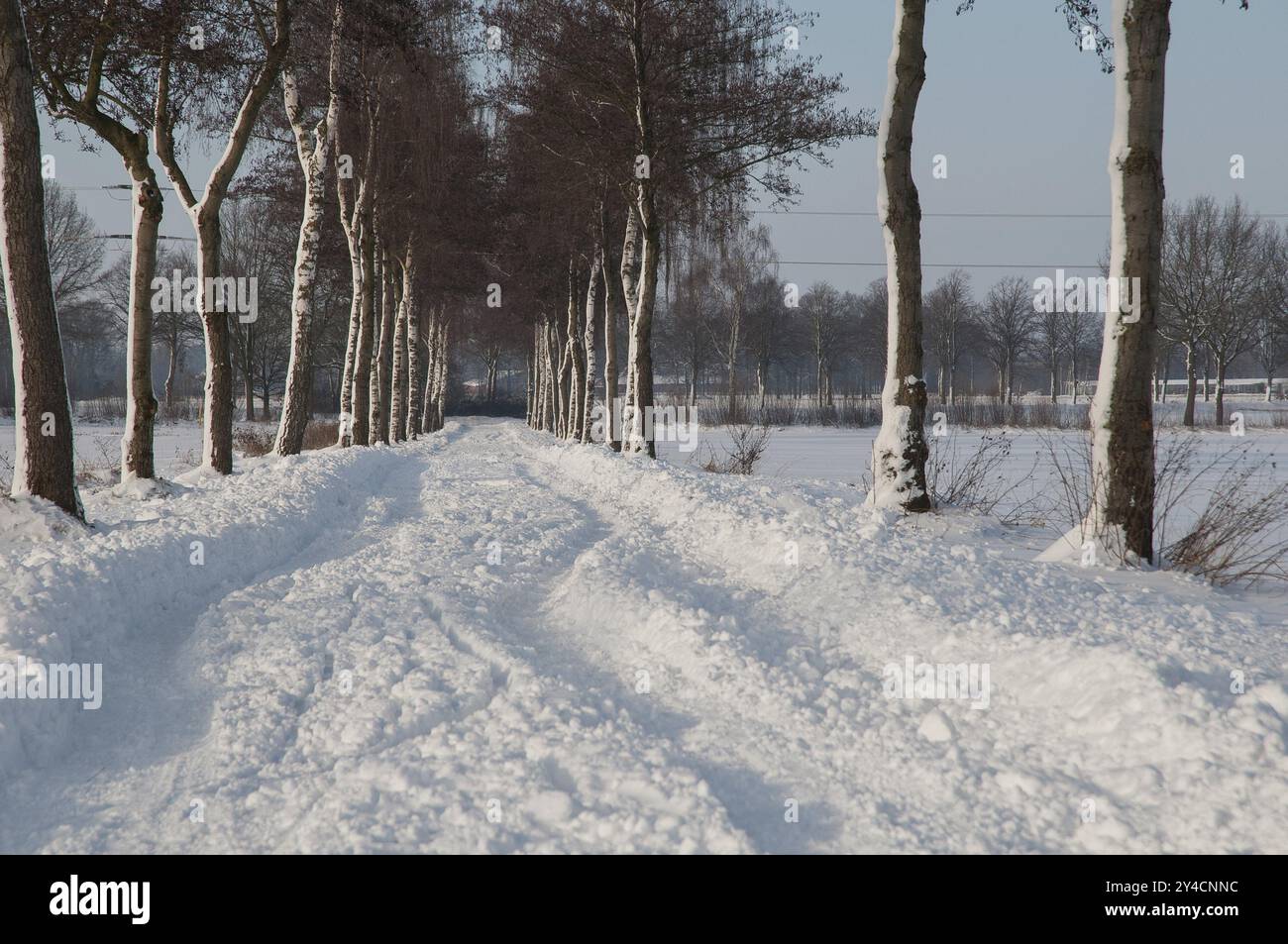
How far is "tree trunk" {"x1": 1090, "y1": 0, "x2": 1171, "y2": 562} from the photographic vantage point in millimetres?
6094

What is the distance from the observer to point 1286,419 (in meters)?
35.8

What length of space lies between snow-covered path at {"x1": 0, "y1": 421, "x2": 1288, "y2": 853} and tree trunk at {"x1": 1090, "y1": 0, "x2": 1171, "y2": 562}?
30.8 inches

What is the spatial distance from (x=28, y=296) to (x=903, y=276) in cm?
798

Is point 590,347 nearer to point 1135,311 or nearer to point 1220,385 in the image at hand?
point 1135,311

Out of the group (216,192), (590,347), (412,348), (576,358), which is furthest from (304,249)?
(412,348)

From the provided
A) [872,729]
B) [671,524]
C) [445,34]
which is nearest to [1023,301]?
[445,34]

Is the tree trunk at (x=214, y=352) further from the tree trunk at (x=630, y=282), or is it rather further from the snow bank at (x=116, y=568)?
the tree trunk at (x=630, y=282)

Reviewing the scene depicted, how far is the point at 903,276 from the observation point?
851 centimetres

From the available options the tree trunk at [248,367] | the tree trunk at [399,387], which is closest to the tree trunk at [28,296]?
the tree trunk at [399,387]

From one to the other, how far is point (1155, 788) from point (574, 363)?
73.1ft
